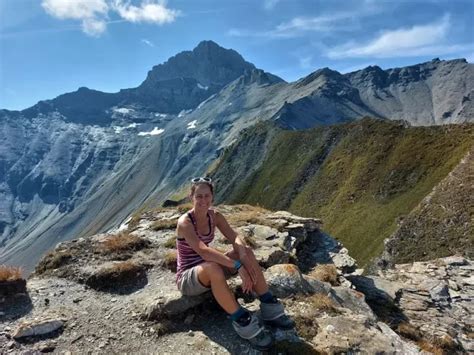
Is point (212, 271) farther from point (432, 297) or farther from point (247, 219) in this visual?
point (432, 297)

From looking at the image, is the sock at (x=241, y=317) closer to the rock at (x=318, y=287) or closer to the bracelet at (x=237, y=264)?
the bracelet at (x=237, y=264)

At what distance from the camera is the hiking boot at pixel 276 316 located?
1090cm

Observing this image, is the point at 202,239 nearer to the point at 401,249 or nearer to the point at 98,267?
the point at 98,267

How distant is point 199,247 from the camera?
11055 mm

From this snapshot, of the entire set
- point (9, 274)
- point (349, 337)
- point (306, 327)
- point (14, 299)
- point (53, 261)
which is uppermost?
point (9, 274)

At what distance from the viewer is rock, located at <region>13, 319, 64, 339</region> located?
1119 cm

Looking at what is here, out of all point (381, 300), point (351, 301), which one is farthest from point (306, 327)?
point (381, 300)

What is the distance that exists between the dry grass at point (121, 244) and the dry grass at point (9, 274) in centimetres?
390

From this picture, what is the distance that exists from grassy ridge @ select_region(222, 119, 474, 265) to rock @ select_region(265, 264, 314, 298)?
44179mm

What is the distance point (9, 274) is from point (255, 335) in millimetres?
8354

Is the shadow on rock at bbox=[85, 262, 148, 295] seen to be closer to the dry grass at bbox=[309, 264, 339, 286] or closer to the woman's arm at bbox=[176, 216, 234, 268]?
the woman's arm at bbox=[176, 216, 234, 268]

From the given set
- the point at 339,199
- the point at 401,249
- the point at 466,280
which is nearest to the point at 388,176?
the point at 339,199

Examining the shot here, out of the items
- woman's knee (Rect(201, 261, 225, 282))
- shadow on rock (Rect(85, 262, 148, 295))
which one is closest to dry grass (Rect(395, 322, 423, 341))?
woman's knee (Rect(201, 261, 225, 282))

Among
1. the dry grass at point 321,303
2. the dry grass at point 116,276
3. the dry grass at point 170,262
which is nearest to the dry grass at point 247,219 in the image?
the dry grass at point 170,262
